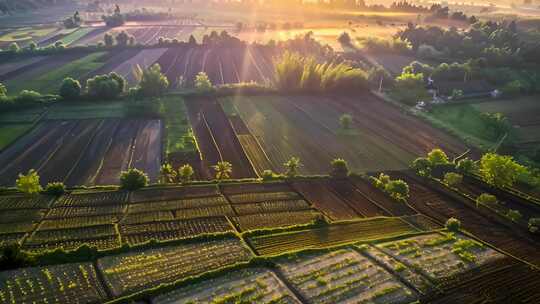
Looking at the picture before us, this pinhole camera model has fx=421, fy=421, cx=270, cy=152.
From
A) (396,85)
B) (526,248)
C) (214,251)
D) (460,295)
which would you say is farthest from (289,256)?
(396,85)

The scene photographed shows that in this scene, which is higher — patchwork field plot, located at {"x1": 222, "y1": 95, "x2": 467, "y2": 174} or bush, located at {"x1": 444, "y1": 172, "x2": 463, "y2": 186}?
patchwork field plot, located at {"x1": 222, "y1": 95, "x2": 467, "y2": 174}

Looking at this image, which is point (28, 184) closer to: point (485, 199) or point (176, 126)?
point (176, 126)

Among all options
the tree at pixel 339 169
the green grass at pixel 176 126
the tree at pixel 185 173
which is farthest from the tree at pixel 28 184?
the tree at pixel 339 169

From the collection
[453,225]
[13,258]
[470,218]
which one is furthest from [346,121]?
[13,258]

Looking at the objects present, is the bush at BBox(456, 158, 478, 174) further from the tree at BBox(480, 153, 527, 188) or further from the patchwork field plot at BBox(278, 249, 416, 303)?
the patchwork field plot at BBox(278, 249, 416, 303)

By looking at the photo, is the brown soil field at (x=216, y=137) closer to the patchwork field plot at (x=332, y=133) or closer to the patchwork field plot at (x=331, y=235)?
the patchwork field plot at (x=332, y=133)

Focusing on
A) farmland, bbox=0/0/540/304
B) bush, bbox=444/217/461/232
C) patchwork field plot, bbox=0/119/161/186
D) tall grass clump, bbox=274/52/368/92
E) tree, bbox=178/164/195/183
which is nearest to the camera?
farmland, bbox=0/0/540/304

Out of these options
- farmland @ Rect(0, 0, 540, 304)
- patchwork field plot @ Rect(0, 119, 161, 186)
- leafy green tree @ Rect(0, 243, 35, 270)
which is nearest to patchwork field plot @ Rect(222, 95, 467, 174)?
farmland @ Rect(0, 0, 540, 304)

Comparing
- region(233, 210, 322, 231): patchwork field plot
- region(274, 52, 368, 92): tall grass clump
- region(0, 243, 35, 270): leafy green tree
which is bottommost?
region(233, 210, 322, 231): patchwork field plot
